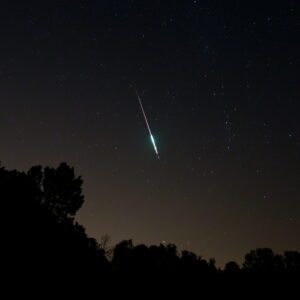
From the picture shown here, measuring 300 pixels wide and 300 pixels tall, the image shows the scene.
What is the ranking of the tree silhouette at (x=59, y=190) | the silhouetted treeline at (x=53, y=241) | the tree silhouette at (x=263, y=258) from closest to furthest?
the silhouetted treeline at (x=53, y=241) → the tree silhouette at (x=59, y=190) → the tree silhouette at (x=263, y=258)

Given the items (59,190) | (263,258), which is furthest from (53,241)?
(263,258)

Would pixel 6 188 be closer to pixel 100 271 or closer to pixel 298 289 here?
pixel 100 271

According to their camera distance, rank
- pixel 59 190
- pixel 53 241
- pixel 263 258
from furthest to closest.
A: pixel 263 258 < pixel 59 190 < pixel 53 241

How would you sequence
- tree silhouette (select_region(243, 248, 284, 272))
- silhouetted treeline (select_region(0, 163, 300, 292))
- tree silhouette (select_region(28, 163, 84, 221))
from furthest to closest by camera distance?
1. tree silhouette (select_region(243, 248, 284, 272))
2. tree silhouette (select_region(28, 163, 84, 221))
3. silhouetted treeline (select_region(0, 163, 300, 292))

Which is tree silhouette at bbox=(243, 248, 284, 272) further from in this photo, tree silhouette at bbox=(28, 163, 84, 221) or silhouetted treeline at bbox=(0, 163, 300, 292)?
tree silhouette at bbox=(28, 163, 84, 221)

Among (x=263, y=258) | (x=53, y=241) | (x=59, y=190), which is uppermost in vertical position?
(x=263, y=258)

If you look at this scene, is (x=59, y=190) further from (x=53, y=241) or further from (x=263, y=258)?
(x=263, y=258)

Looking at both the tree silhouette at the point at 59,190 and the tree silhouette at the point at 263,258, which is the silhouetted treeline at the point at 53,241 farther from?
the tree silhouette at the point at 263,258

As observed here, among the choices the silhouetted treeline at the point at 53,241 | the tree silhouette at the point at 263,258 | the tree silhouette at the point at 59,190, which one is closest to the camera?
the silhouetted treeline at the point at 53,241

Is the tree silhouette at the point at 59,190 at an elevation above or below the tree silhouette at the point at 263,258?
below

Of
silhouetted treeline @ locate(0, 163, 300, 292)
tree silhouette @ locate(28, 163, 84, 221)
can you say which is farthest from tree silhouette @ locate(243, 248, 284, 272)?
tree silhouette @ locate(28, 163, 84, 221)

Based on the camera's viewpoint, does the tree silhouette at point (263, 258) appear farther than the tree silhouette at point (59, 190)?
Yes

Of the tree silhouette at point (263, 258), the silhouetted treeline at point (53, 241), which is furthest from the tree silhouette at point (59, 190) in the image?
the tree silhouette at point (263, 258)

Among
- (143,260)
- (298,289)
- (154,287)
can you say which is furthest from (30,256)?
(298,289)
